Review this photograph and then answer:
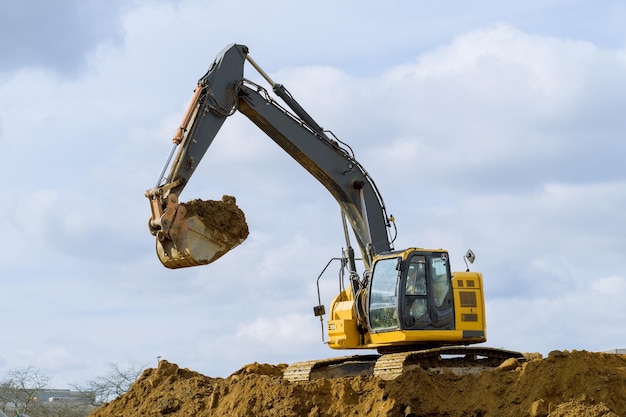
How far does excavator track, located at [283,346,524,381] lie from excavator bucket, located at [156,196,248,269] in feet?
8.45

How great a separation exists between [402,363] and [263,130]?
4736 mm

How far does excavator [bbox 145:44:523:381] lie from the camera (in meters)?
A: 14.6

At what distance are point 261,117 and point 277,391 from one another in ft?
15.0

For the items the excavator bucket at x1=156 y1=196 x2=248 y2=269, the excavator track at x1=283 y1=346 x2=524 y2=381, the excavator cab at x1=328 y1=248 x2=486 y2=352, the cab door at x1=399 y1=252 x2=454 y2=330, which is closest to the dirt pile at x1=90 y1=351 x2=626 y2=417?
the excavator track at x1=283 y1=346 x2=524 y2=381

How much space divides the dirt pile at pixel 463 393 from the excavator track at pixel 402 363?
0.31 metres

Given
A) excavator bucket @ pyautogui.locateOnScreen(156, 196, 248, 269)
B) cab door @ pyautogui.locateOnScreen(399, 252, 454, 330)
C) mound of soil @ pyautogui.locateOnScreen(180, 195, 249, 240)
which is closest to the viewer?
excavator bucket @ pyautogui.locateOnScreen(156, 196, 248, 269)

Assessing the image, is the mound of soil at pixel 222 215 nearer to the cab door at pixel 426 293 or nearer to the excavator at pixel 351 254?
the excavator at pixel 351 254

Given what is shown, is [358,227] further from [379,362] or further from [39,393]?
[39,393]

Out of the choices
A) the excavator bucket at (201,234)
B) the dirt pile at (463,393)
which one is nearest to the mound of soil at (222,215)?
the excavator bucket at (201,234)

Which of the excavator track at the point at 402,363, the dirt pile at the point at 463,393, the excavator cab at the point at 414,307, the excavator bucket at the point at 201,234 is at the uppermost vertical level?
the excavator bucket at the point at 201,234

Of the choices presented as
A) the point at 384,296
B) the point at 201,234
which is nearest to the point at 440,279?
the point at 384,296

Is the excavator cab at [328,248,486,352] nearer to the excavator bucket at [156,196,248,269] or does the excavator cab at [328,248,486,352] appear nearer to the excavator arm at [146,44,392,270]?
the excavator arm at [146,44,392,270]

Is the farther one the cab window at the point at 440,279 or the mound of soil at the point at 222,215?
the cab window at the point at 440,279

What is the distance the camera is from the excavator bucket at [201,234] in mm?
14211
